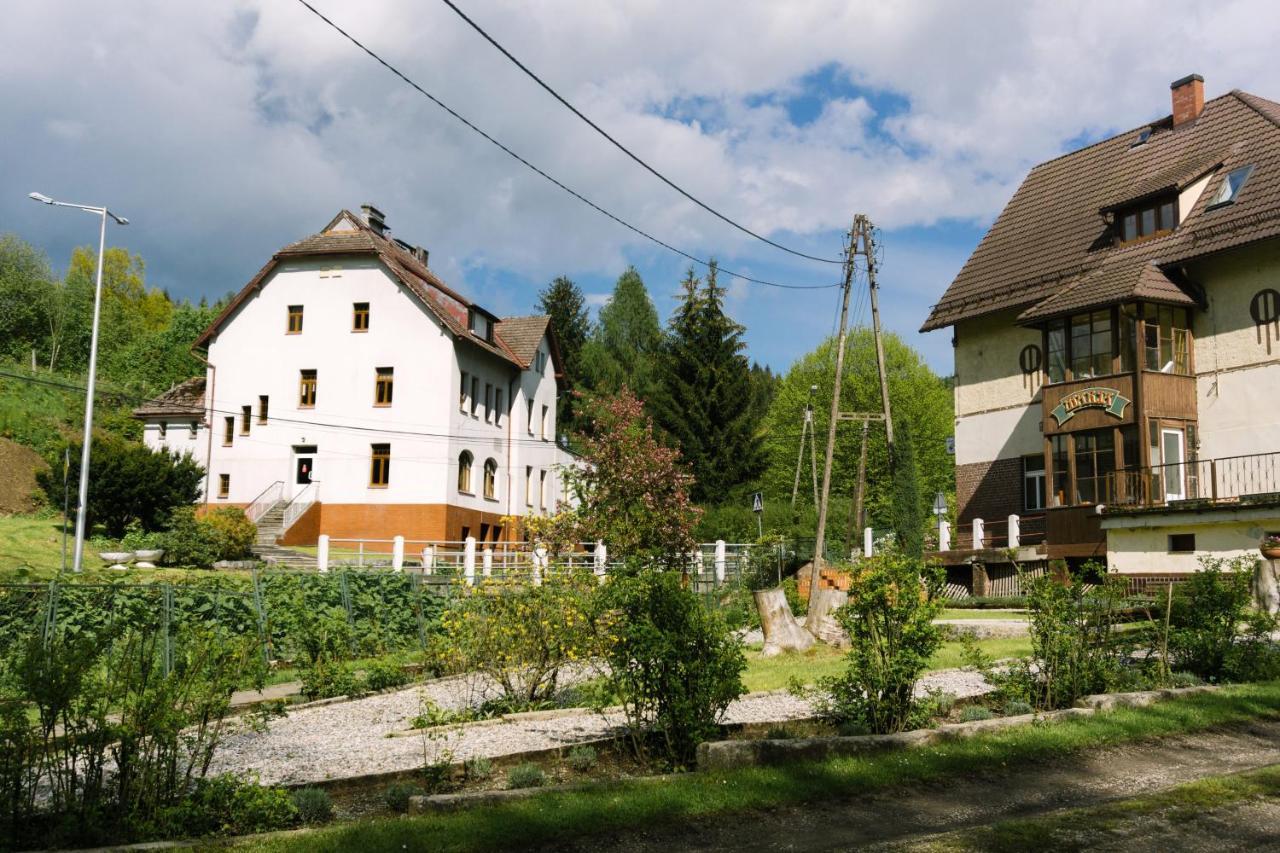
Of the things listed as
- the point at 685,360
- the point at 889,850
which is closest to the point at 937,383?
the point at 685,360

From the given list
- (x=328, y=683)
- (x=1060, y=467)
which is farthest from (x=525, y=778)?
(x=1060, y=467)

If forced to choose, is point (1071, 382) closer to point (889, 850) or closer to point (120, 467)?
point (889, 850)

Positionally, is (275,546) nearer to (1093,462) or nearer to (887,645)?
(1093,462)

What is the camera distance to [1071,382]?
2755 cm

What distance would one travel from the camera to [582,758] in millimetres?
8508

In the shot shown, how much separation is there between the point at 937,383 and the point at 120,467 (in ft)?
158

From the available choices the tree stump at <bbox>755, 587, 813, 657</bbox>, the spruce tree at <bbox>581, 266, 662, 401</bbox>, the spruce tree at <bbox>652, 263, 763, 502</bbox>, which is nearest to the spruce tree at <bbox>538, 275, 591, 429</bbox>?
the spruce tree at <bbox>581, 266, 662, 401</bbox>

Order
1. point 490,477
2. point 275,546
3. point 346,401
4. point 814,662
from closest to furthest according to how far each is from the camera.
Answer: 1. point 814,662
2. point 275,546
3. point 346,401
4. point 490,477

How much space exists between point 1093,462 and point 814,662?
1448cm

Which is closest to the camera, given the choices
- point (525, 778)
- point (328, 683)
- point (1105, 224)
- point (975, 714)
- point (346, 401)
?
point (525, 778)

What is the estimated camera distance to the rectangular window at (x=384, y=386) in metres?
40.0

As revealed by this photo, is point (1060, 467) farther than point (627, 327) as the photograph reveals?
No

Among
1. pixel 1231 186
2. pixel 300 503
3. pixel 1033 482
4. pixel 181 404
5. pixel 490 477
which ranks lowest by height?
pixel 300 503

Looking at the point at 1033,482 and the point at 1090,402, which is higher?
the point at 1090,402
